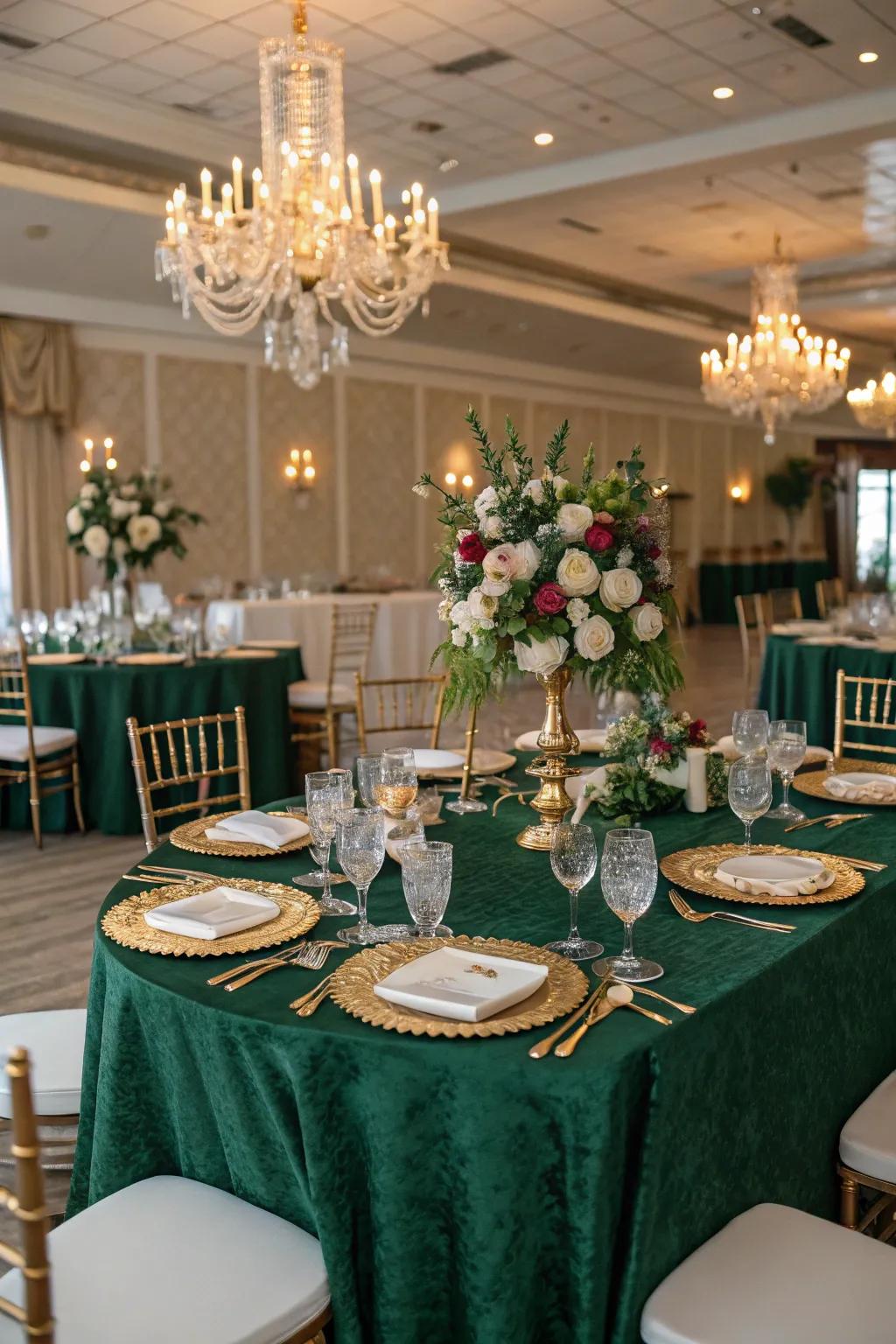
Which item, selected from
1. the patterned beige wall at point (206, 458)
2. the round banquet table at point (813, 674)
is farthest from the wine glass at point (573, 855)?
the patterned beige wall at point (206, 458)

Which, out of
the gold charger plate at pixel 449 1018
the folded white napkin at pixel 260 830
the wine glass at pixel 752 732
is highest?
the wine glass at pixel 752 732

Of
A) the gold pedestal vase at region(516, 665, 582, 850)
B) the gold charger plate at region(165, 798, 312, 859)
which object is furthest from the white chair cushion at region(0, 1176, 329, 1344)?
the gold pedestal vase at region(516, 665, 582, 850)

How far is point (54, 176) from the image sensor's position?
26.9ft

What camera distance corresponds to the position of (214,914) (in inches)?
89.3

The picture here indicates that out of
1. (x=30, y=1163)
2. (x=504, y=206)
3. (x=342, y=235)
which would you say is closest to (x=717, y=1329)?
(x=30, y=1163)

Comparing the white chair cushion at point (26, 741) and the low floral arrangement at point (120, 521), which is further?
the low floral arrangement at point (120, 521)

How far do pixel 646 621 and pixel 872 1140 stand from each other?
1.08m

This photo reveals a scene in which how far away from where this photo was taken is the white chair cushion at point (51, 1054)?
237 centimetres

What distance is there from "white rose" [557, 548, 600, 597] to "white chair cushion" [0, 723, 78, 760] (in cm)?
438

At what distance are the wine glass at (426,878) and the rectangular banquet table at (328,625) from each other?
7.02 m

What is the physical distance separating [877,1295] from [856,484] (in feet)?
79.2

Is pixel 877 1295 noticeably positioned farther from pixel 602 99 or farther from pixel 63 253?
pixel 63 253

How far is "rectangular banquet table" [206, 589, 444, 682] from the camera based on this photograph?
31.4 feet

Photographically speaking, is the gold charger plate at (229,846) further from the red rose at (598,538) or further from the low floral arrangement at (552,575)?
the red rose at (598,538)
